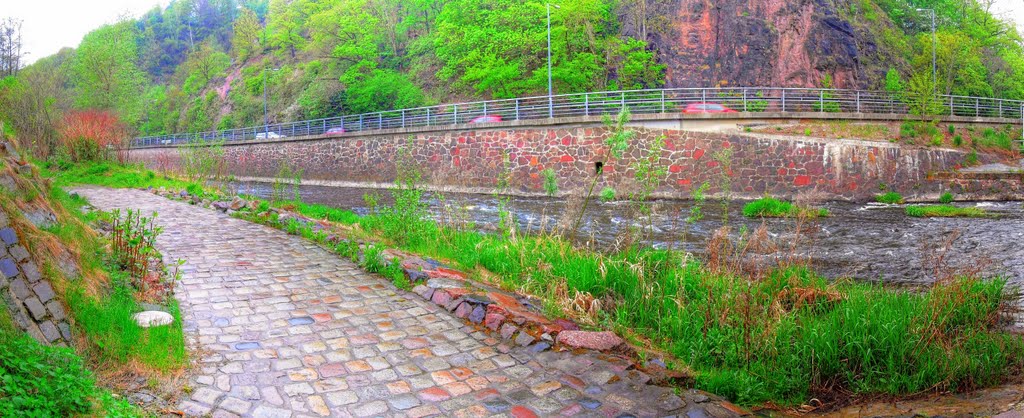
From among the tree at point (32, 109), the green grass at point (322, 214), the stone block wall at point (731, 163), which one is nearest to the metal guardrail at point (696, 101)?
the stone block wall at point (731, 163)

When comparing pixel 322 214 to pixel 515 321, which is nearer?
pixel 515 321

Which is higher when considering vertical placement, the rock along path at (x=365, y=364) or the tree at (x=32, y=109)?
the tree at (x=32, y=109)

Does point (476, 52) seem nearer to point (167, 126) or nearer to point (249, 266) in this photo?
point (249, 266)

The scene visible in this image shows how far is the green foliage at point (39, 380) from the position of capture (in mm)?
3193

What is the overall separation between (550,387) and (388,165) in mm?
28197

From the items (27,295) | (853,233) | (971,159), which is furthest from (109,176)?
(971,159)

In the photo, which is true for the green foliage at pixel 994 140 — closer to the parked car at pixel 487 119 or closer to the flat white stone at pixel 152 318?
the parked car at pixel 487 119

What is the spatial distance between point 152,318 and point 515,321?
2.92 metres

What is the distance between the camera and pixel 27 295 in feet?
13.9

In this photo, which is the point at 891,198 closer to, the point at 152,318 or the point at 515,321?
the point at 515,321

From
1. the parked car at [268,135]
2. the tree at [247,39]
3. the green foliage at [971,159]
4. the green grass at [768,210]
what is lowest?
the green grass at [768,210]

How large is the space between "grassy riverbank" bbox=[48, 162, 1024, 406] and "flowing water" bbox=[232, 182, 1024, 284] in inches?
20.8

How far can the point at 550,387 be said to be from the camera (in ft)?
14.9

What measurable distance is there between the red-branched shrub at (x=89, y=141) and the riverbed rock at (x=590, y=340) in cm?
2339
